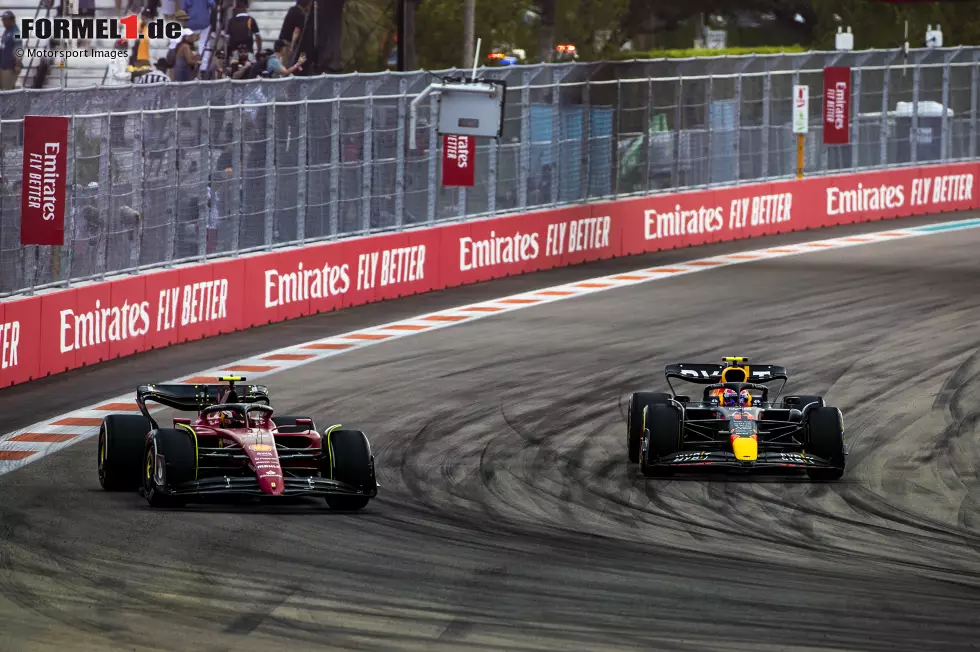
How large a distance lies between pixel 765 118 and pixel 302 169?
1257 cm

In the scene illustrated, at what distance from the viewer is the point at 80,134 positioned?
2075cm

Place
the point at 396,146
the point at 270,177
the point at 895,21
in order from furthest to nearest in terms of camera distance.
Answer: the point at 895,21
the point at 396,146
the point at 270,177

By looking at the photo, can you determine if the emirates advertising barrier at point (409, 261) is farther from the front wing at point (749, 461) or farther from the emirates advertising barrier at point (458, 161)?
the front wing at point (749, 461)

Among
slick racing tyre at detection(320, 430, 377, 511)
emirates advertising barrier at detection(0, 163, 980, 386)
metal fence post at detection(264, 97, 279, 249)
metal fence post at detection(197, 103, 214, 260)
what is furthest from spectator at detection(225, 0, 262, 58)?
slick racing tyre at detection(320, 430, 377, 511)

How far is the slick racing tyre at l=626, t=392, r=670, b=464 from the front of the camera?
51.2 feet

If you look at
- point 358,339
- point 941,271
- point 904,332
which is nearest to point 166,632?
point 358,339

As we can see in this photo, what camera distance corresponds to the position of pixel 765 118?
35.3 m

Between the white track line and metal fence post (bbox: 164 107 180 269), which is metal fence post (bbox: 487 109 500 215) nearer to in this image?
the white track line

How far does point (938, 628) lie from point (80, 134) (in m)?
12.7

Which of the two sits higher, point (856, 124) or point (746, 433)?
point (856, 124)

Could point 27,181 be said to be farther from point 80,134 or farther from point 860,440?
point 860,440

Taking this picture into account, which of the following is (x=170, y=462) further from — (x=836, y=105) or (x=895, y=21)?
(x=895, y=21)

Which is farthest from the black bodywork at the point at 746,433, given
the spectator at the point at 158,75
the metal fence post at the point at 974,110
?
the metal fence post at the point at 974,110

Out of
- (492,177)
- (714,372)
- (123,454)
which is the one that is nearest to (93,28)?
(492,177)
